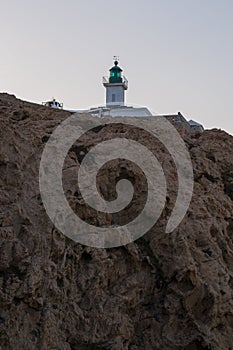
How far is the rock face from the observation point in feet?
24.3

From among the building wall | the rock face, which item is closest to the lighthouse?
the building wall

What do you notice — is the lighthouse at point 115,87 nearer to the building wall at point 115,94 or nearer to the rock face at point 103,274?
the building wall at point 115,94

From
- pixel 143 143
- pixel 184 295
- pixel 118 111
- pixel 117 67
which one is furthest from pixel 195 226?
pixel 117 67

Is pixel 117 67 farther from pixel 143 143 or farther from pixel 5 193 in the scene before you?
pixel 5 193

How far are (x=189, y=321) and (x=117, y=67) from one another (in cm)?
2404

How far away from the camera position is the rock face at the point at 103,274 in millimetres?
7402

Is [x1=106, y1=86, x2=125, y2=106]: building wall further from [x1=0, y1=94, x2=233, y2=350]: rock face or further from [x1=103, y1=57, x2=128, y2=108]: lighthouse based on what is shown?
[x1=0, y1=94, x2=233, y2=350]: rock face

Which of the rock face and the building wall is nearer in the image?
the rock face

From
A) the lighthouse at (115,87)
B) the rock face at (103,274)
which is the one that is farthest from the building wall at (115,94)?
the rock face at (103,274)

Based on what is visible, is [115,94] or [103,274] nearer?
[103,274]

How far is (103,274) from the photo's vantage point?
8.41 metres

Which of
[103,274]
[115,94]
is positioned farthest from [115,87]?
[103,274]

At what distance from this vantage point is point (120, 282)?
8750 millimetres

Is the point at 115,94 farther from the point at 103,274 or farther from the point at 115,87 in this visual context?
the point at 103,274
